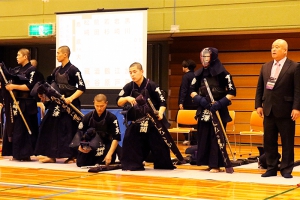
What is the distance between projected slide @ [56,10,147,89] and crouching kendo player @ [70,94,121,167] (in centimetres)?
342

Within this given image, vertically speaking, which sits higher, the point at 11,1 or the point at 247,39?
the point at 11,1

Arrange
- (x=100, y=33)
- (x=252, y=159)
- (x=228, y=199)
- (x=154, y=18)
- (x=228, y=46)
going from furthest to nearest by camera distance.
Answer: (x=228, y=46), (x=154, y=18), (x=100, y=33), (x=252, y=159), (x=228, y=199)

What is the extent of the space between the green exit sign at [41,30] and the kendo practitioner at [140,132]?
20.2 ft

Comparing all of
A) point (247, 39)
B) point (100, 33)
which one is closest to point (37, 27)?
point (100, 33)

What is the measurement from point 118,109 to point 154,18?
261cm

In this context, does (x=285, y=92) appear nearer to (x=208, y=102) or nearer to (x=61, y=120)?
(x=208, y=102)

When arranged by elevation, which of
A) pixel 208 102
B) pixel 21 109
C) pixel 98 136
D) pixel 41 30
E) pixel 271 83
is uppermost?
pixel 41 30

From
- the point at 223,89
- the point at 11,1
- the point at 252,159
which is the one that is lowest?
the point at 252,159

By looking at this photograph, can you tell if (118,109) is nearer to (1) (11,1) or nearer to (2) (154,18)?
(2) (154,18)

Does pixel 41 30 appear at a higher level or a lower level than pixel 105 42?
higher

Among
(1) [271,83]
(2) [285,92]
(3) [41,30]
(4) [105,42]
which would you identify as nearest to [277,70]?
(1) [271,83]

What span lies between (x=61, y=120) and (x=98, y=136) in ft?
2.78

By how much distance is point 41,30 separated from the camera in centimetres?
1388

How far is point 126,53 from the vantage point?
1174cm
